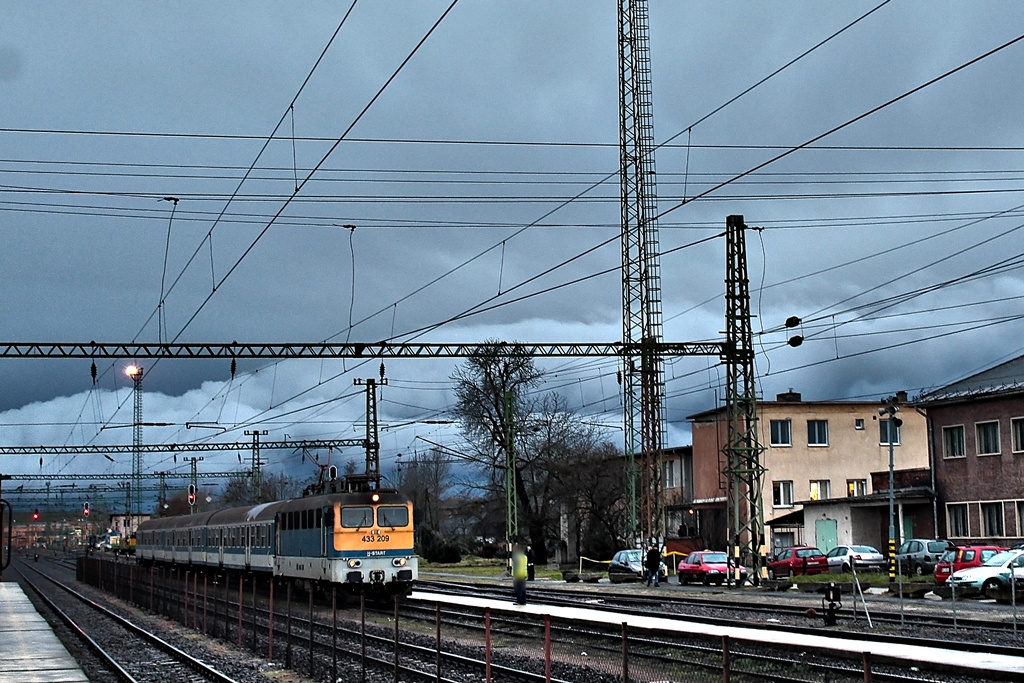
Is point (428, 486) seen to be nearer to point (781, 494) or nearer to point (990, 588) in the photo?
point (781, 494)

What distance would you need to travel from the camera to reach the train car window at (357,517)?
114 ft

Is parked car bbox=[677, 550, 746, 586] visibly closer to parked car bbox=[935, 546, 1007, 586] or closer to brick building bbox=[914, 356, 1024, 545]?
parked car bbox=[935, 546, 1007, 586]

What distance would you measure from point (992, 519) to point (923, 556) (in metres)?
5.87

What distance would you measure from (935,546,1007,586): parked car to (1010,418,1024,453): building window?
10.4 m

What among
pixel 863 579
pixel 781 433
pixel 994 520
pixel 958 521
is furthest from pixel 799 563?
pixel 781 433

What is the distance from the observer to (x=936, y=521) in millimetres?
52500

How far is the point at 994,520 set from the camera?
4931cm

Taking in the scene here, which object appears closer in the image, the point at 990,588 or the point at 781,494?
the point at 990,588

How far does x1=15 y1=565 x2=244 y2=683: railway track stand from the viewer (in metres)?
21.0

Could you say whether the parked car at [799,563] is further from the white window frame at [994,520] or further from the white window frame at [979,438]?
the white window frame at [979,438]

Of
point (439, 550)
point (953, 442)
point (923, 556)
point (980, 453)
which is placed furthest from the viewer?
point (439, 550)

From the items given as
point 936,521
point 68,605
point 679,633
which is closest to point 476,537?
point 936,521

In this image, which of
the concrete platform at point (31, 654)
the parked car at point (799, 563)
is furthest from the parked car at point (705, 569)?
the concrete platform at point (31, 654)

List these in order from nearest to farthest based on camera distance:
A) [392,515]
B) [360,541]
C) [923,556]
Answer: [360,541]
[392,515]
[923,556]
